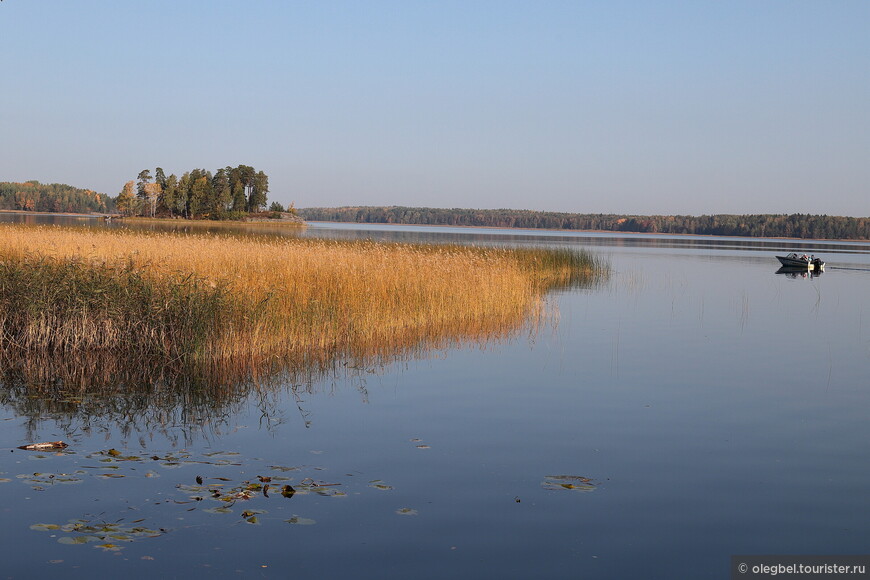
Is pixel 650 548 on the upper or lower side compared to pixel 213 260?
lower

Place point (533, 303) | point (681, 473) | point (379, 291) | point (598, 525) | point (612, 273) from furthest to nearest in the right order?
1. point (612, 273)
2. point (533, 303)
3. point (379, 291)
4. point (681, 473)
5. point (598, 525)

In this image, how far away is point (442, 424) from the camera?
31.7 feet

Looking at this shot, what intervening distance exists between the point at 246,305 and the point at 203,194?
110185mm

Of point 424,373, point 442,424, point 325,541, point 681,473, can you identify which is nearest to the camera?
point 325,541

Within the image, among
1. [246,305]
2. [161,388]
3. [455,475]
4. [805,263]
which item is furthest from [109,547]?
[805,263]

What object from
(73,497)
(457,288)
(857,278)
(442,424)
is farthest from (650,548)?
(857,278)

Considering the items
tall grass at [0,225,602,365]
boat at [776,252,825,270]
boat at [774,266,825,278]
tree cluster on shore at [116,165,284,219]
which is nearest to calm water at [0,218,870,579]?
tall grass at [0,225,602,365]

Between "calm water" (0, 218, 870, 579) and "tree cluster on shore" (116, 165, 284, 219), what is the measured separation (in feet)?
367

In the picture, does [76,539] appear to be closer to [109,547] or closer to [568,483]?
[109,547]

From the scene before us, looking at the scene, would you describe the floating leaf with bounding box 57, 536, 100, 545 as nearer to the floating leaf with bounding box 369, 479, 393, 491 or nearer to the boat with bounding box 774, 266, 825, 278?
the floating leaf with bounding box 369, 479, 393, 491

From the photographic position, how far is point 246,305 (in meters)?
14.0

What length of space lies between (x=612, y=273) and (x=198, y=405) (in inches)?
1210

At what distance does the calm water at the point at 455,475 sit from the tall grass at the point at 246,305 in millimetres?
1802

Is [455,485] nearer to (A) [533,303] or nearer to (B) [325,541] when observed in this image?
(B) [325,541]
